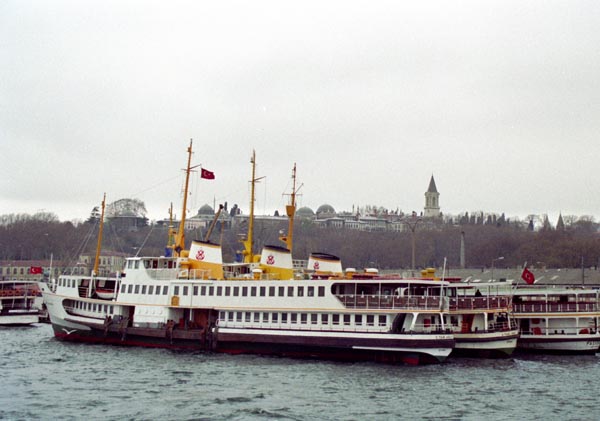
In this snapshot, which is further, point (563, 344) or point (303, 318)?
point (563, 344)

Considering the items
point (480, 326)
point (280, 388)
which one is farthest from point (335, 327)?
point (280, 388)

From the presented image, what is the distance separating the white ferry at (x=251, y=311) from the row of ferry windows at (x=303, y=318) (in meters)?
0.06

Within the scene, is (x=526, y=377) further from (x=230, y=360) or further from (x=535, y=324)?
(x=230, y=360)

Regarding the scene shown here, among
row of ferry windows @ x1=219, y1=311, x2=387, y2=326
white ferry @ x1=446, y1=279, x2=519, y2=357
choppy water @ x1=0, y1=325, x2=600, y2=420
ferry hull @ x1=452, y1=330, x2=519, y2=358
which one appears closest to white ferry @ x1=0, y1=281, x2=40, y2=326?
choppy water @ x1=0, y1=325, x2=600, y2=420

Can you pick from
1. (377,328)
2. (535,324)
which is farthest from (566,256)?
(377,328)

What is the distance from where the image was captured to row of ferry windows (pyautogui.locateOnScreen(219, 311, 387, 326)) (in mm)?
45156

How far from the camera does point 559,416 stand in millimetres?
32375

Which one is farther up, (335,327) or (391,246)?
(391,246)

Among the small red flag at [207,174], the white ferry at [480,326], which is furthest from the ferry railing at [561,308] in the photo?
the small red flag at [207,174]

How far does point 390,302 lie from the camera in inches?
1746

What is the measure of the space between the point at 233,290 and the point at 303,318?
546 cm

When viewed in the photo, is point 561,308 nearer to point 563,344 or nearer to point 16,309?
point 563,344

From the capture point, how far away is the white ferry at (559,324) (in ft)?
167

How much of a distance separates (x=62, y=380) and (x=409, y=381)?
1745cm
